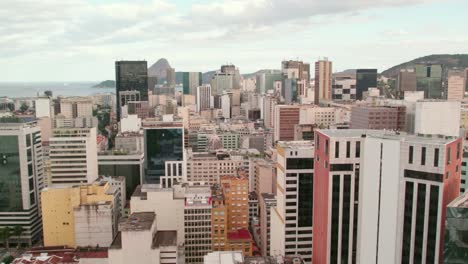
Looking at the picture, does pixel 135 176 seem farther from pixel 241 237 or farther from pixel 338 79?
pixel 338 79

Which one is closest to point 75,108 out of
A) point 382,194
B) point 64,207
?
point 64,207

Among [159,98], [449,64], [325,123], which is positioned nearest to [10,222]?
[325,123]

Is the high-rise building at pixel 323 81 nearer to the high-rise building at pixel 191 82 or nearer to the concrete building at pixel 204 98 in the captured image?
the concrete building at pixel 204 98

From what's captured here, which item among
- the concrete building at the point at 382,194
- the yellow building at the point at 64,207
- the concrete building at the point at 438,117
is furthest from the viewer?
the concrete building at the point at 438,117

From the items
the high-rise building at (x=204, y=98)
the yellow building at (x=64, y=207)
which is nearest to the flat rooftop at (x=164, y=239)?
the yellow building at (x=64, y=207)

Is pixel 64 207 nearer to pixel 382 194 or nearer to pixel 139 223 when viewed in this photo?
pixel 139 223

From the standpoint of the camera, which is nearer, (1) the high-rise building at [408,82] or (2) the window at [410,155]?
(2) the window at [410,155]
